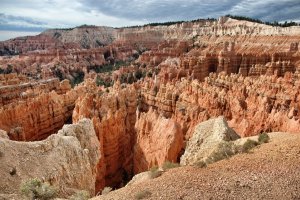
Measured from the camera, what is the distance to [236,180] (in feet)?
23.6

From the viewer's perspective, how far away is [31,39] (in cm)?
12325

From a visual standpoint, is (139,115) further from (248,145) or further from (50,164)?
(248,145)

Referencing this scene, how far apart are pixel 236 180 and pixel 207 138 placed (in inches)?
186

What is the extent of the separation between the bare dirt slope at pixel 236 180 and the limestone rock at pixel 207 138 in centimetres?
246

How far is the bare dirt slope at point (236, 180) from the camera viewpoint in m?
6.75

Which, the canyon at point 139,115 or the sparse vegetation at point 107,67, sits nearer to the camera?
the canyon at point 139,115

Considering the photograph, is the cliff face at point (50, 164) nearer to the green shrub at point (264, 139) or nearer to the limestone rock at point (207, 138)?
the limestone rock at point (207, 138)

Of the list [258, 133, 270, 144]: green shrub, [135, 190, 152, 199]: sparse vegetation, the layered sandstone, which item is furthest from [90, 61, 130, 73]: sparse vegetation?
[135, 190, 152, 199]: sparse vegetation

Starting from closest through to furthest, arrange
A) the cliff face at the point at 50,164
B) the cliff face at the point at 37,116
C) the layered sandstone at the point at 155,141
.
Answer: the cliff face at the point at 50,164 < the layered sandstone at the point at 155,141 < the cliff face at the point at 37,116

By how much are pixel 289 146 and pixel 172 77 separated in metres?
33.4

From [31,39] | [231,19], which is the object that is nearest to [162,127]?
[231,19]

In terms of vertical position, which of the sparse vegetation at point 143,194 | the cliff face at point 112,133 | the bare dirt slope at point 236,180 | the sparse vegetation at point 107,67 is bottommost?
the sparse vegetation at point 107,67

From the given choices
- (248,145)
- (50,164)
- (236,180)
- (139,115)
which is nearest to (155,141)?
(139,115)

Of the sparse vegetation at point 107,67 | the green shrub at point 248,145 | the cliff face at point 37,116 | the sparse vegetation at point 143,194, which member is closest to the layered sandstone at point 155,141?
the cliff face at point 37,116
